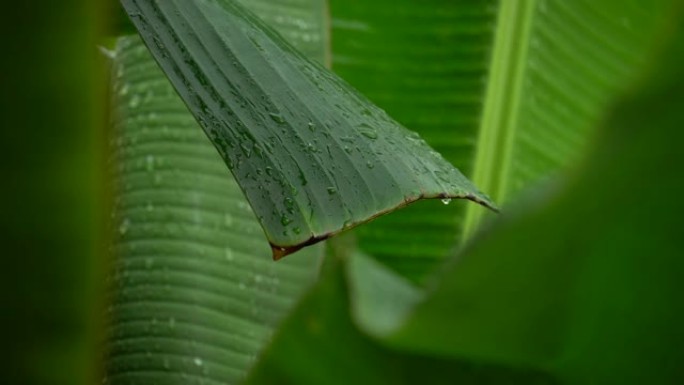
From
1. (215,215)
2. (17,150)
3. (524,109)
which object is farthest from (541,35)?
(17,150)

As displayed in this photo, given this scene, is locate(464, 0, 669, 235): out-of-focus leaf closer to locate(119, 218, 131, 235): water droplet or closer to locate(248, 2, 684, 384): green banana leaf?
locate(119, 218, 131, 235): water droplet

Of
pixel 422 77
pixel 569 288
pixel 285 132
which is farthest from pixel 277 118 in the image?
pixel 422 77

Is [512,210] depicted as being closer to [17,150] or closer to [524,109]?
[17,150]

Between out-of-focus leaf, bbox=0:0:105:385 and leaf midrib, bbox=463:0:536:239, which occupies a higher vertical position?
out-of-focus leaf, bbox=0:0:105:385

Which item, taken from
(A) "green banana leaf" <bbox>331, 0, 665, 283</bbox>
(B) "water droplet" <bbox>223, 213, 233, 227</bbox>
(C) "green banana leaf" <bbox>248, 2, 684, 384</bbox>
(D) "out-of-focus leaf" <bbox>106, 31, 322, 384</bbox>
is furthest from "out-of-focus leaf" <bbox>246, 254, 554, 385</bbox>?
(A) "green banana leaf" <bbox>331, 0, 665, 283</bbox>

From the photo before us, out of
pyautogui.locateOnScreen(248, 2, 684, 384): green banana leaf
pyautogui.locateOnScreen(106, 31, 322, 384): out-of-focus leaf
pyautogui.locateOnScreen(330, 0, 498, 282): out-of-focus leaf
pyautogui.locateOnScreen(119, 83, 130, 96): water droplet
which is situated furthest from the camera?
pyautogui.locateOnScreen(330, 0, 498, 282): out-of-focus leaf

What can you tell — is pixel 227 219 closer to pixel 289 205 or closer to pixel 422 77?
pixel 422 77
